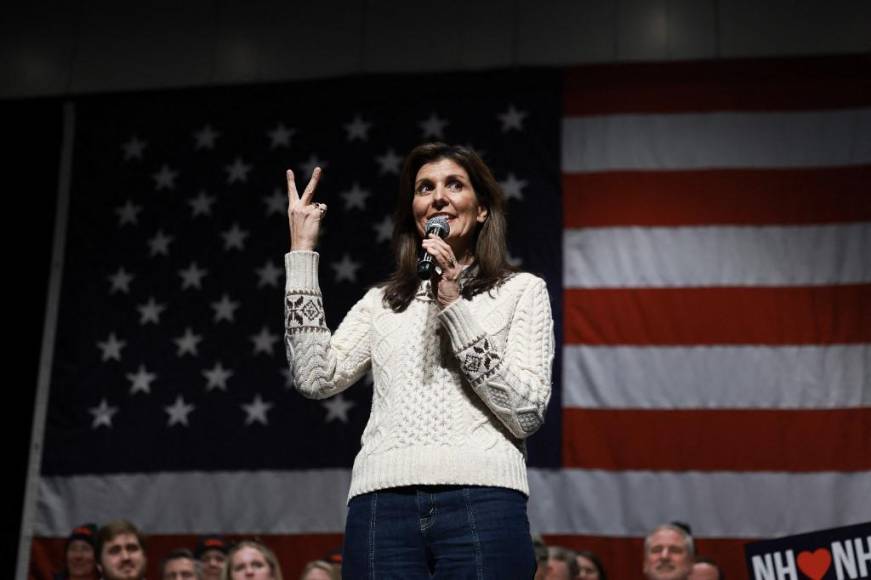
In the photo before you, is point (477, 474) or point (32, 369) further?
point (32, 369)

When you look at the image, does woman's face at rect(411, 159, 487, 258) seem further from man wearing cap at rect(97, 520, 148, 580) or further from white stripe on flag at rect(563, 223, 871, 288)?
white stripe on flag at rect(563, 223, 871, 288)

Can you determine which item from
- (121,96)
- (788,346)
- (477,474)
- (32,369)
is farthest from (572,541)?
(477,474)

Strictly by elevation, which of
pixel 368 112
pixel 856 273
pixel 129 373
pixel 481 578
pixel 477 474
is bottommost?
pixel 481 578

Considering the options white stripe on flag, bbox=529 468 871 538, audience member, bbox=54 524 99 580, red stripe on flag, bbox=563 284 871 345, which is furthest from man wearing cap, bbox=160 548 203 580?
red stripe on flag, bbox=563 284 871 345

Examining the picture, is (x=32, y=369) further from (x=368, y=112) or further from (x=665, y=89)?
(x=665, y=89)

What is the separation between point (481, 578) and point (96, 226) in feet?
17.1

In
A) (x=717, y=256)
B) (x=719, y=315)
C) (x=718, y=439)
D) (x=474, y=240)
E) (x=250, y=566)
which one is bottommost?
(x=250, y=566)

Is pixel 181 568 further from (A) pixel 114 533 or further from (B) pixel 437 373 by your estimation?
(B) pixel 437 373

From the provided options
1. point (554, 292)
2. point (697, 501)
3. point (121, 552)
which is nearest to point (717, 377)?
point (697, 501)

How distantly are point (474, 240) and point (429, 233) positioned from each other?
163 mm

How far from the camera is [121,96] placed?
6.66 meters

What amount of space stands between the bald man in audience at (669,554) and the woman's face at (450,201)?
331cm

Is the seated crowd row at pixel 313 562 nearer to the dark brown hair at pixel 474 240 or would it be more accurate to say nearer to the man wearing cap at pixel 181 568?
the man wearing cap at pixel 181 568

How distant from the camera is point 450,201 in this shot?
78.8 inches
